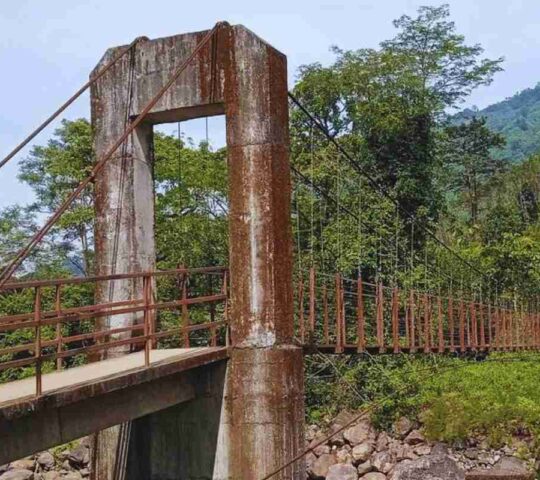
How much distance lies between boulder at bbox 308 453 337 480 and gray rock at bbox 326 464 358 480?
134 mm

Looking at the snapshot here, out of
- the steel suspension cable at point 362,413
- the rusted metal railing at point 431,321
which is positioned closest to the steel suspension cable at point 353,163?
the rusted metal railing at point 431,321

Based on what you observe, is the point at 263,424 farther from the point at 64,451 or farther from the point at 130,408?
the point at 64,451

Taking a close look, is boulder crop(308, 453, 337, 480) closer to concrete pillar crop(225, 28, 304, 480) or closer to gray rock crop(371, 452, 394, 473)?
gray rock crop(371, 452, 394, 473)

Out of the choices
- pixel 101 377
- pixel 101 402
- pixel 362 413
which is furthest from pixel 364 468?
pixel 101 377

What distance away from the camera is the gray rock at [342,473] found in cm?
1238

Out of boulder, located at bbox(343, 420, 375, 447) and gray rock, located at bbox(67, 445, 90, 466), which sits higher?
boulder, located at bbox(343, 420, 375, 447)

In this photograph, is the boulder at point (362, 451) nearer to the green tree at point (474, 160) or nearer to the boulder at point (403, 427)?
the boulder at point (403, 427)

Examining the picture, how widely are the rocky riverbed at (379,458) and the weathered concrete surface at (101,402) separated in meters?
6.57

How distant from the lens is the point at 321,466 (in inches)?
503

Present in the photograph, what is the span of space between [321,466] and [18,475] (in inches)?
195

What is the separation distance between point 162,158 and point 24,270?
485 cm

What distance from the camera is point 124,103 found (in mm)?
6238

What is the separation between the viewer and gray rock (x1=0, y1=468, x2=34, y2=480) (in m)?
13.1

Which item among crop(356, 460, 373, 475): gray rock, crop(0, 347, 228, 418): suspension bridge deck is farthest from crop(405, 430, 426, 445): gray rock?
crop(0, 347, 228, 418): suspension bridge deck
